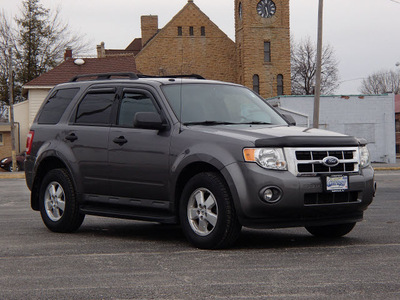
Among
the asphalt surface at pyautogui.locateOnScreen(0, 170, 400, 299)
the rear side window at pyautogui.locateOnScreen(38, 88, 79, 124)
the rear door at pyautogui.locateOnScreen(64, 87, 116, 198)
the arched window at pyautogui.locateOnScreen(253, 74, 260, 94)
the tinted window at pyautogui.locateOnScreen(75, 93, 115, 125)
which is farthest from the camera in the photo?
the arched window at pyautogui.locateOnScreen(253, 74, 260, 94)

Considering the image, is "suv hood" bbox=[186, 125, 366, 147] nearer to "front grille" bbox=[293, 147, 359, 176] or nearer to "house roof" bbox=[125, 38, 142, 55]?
"front grille" bbox=[293, 147, 359, 176]

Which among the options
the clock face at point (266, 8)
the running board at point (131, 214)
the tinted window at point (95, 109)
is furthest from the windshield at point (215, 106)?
the clock face at point (266, 8)

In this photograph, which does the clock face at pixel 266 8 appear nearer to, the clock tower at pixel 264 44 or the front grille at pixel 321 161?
the clock tower at pixel 264 44

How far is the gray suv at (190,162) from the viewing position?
A: 303 inches

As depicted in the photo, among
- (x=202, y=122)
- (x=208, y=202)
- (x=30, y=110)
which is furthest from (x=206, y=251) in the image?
(x=30, y=110)

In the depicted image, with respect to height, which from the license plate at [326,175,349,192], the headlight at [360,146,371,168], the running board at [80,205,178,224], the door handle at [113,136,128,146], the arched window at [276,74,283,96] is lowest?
the running board at [80,205,178,224]

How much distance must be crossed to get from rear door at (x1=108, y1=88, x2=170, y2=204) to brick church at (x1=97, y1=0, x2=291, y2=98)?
2215 inches

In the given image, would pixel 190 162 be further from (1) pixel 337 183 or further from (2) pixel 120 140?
(1) pixel 337 183

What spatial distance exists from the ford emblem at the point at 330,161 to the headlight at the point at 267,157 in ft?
1.46

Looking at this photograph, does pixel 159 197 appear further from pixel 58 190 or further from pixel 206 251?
pixel 58 190

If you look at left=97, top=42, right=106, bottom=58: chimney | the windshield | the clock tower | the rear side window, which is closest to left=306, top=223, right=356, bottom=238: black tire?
the windshield

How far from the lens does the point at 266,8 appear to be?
2635 inches

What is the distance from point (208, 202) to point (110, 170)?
5.47 feet

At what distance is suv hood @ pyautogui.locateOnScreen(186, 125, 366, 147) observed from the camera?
25.4ft
